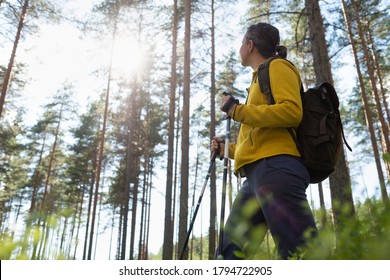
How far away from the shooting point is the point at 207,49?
17.8 meters

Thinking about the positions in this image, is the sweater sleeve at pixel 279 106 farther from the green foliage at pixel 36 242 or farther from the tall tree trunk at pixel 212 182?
the tall tree trunk at pixel 212 182

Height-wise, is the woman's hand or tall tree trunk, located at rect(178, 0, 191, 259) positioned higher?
tall tree trunk, located at rect(178, 0, 191, 259)

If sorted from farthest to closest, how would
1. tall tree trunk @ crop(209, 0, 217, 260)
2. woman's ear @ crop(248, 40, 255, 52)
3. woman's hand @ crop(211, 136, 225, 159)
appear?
tall tree trunk @ crop(209, 0, 217, 260), woman's hand @ crop(211, 136, 225, 159), woman's ear @ crop(248, 40, 255, 52)

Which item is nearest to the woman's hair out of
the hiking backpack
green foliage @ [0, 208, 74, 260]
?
the hiking backpack

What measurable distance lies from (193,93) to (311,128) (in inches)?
762

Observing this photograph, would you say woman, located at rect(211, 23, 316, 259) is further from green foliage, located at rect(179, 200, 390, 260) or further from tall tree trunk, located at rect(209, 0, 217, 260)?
tall tree trunk, located at rect(209, 0, 217, 260)

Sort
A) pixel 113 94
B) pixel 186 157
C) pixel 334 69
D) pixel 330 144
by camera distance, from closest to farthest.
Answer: pixel 330 144, pixel 186 157, pixel 334 69, pixel 113 94

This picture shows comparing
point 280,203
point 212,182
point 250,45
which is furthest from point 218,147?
point 212,182

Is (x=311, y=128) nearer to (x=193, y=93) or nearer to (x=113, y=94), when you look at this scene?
(x=193, y=93)

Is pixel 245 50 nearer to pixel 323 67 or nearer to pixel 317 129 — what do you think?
pixel 317 129

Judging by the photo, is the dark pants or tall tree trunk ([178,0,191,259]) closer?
the dark pants

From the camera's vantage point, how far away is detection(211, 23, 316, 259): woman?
187cm

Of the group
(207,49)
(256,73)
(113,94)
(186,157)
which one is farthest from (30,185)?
(256,73)

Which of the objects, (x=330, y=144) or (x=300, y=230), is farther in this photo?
(x=330, y=144)
